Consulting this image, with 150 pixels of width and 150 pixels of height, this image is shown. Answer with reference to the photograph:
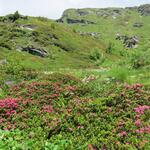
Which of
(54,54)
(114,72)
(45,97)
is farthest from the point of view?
(54,54)

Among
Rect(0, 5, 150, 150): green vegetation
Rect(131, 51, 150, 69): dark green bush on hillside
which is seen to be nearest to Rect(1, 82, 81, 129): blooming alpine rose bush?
Rect(0, 5, 150, 150): green vegetation

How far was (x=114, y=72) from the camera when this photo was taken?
97.6 ft

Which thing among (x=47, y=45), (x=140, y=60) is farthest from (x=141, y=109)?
(x=47, y=45)

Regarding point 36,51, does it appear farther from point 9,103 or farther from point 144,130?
point 144,130

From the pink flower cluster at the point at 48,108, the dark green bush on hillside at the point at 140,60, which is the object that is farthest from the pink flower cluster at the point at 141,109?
the dark green bush on hillside at the point at 140,60

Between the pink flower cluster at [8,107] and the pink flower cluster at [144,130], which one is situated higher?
the pink flower cluster at [144,130]

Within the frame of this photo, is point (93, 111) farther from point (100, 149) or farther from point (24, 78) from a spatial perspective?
point (24, 78)

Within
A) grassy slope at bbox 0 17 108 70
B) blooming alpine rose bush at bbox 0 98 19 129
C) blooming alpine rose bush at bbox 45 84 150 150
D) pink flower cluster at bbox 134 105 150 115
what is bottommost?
grassy slope at bbox 0 17 108 70

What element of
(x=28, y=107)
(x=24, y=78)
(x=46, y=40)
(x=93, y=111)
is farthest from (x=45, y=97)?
(x=46, y=40)

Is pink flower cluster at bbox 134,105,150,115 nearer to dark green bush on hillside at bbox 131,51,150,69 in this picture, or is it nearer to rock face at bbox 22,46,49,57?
dark green bush on hillside at bbox 131,51,150,69

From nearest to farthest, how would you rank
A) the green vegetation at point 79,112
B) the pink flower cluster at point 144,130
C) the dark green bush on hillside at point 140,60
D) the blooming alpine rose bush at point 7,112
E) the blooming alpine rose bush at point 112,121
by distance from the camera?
the green vegetation at point 79,112 → the blooming alpine rose bush at point 112,121 → the pink flower cluster at point 144,130 → the blooming alpine rose bush at point 7,112 → the dark green bush on hillside at point 140,60

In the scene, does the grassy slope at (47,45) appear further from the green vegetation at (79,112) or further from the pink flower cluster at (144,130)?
the pink flower cluster at (144,130)

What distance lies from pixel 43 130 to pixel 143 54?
60.4 ft

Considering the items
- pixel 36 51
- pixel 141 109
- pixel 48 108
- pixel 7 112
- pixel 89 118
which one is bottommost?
pixel 36 51
